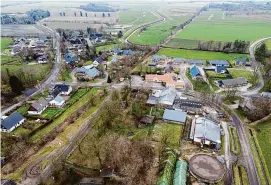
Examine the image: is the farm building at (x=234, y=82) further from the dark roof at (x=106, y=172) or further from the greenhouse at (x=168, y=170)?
the dark roof at (x=106, y=172)

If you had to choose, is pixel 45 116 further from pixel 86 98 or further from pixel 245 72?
pixel 245 72

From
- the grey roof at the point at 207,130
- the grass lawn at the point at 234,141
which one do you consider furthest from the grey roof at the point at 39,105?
the grass lawn at the point at 234,141

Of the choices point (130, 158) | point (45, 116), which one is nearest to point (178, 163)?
point (130, 158)

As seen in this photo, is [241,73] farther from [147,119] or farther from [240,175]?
[240,175]

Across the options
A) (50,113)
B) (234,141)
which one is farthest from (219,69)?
(50,113)

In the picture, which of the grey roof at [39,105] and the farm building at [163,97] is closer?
the grey roof at [39,105]
